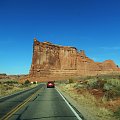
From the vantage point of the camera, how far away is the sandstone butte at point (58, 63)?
522ft

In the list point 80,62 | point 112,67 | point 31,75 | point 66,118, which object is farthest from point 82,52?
point 66,118

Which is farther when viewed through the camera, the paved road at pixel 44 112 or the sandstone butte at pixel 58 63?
the sandstone butte at pixel 58 63

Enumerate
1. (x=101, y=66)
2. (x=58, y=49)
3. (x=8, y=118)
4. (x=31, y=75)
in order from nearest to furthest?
(x=8, y=118) < (x=31, y=75) < (x=58, y=49) < (x=101, y=66)

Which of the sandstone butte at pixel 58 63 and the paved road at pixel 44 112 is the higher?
the sandstone butte at pixel 58 63

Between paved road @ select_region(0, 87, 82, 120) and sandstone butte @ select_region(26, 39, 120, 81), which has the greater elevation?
sandstone butte @ select_region(26, 39, 120, 81)

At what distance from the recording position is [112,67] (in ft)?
606

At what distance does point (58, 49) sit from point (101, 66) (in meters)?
29.9

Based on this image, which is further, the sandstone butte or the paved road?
the sandstone butte

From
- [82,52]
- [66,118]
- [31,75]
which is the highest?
[82,52]

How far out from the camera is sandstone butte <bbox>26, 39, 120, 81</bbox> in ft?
522

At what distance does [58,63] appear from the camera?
16525 centimetres

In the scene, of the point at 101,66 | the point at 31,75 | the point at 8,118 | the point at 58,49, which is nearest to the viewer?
the point at 8,118

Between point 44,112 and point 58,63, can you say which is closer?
point 44,112

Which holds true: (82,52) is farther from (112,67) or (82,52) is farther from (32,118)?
(32,118)
